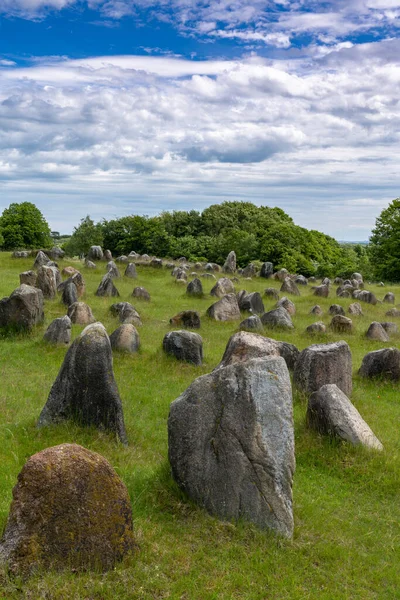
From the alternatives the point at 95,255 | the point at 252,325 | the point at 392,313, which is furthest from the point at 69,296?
the point at 95,255

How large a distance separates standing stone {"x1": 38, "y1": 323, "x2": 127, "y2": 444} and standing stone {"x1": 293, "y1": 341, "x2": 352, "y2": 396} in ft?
17.8

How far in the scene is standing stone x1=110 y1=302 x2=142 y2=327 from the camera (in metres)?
22.0

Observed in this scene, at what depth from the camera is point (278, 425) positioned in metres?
7.76

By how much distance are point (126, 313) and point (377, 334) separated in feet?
33.0

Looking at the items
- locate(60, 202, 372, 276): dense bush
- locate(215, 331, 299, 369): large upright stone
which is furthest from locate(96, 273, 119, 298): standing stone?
locate(60, 202, 372, 276): dense bush

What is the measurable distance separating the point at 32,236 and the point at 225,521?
6765cm

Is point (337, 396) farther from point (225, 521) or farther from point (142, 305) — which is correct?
point (142, 305)

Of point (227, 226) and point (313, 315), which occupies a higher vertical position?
point (227, 226)

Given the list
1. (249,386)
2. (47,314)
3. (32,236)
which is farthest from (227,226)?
(249,386)

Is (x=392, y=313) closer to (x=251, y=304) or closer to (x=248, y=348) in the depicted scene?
(x=251, y=304)

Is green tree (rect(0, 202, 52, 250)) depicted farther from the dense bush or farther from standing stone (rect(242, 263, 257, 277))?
standing stone (rect(242, 263, 257, 277))

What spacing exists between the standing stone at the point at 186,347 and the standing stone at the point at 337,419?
5829 mm

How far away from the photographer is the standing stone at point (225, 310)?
2480 centimetres

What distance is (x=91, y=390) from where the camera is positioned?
10430 millimetres
